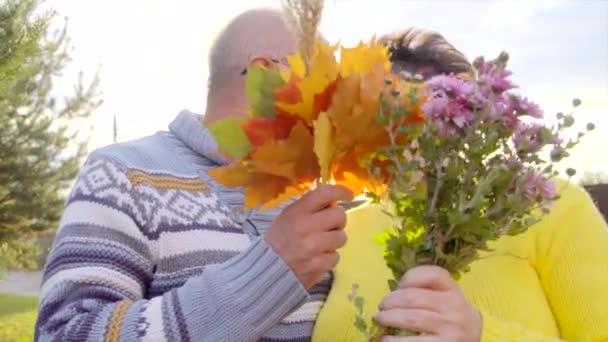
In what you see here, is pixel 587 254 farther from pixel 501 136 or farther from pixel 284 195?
pixel 284 195

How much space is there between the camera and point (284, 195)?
1227 millimetres

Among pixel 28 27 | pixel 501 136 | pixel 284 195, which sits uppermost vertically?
pixel 501 136

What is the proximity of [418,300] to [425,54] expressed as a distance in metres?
1.05

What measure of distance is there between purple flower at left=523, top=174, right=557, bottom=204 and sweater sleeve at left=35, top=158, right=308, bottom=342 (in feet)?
1.36

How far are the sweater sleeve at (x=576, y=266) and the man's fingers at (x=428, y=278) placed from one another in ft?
1.66

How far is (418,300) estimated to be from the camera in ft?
3.80

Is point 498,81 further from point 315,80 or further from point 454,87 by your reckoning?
point 315,80

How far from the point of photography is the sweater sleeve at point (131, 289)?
1.33 m

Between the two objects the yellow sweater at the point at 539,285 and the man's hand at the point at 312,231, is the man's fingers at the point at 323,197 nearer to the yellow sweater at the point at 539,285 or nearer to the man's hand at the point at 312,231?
the man's hand at the point at 312,231

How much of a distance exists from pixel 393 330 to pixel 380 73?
0.40 meters

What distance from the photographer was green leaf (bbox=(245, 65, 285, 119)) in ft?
4.01

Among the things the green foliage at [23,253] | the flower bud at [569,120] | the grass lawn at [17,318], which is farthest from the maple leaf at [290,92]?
the green foliage at [23,253]

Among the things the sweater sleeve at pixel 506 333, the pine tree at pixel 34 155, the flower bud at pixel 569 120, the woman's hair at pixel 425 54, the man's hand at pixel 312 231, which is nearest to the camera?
the flower bud at pixel 569 120

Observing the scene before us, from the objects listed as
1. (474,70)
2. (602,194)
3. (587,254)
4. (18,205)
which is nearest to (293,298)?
(474,70)
